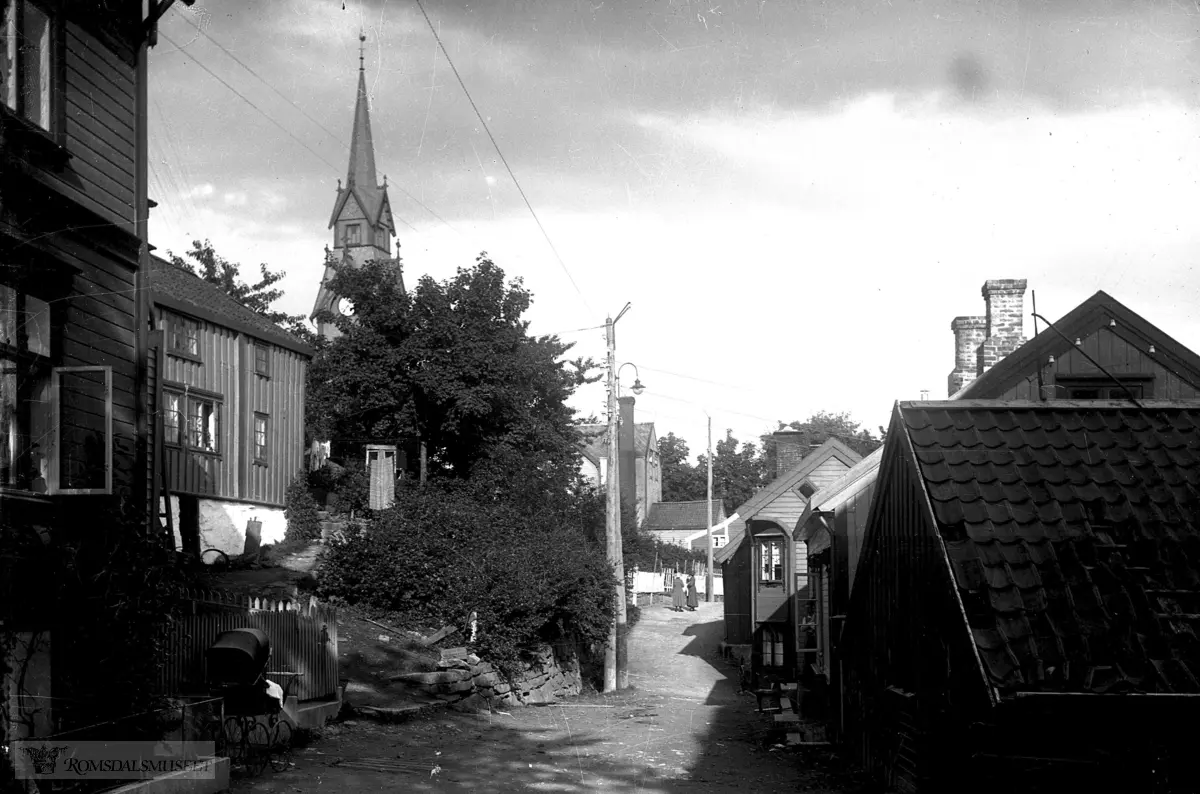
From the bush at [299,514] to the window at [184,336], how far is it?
17.7ft

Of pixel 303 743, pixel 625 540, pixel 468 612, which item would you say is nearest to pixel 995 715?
pixel 303 743

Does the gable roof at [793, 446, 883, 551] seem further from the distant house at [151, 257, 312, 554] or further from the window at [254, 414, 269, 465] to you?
the window at [254, 414, 269, 465]

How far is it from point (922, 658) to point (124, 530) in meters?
8.19

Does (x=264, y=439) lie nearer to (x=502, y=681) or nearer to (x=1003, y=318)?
(x=502, y=681)

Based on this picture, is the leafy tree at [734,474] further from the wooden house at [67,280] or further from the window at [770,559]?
the wooden house at [67,280]

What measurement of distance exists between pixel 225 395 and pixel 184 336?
212cm

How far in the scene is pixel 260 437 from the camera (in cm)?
3247

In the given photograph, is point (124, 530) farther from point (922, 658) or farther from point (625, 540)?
point (625, 540)

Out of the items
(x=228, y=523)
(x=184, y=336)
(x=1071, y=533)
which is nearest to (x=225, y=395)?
(x=184, y=336)

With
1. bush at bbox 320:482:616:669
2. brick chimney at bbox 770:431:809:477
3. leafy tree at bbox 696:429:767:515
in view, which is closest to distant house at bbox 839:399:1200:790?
bush at bbox 320:482:616:669

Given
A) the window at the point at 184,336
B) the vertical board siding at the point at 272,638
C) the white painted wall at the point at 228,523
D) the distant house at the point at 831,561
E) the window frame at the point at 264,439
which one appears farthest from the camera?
the window frame at the point at 264,439

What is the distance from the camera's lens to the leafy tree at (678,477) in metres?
115

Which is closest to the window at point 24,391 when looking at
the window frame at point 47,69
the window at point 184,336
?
the window frame at point 47,69

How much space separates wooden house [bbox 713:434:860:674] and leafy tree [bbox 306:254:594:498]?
7.17 meters
